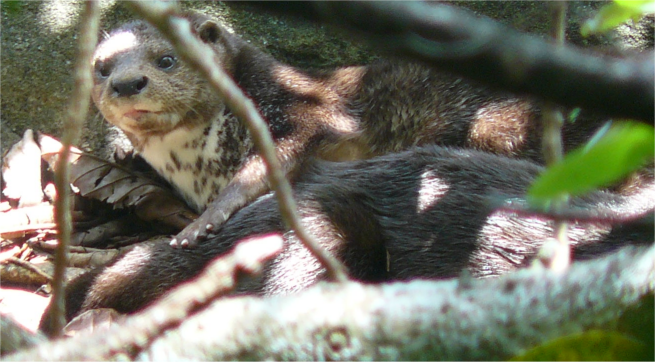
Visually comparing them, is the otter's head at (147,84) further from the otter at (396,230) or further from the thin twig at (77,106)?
the thin twig at (77,106)

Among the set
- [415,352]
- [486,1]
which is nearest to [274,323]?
[415,352]

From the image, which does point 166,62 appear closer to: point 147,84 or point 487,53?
point 147,84

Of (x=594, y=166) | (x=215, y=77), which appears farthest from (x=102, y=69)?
(x=594, y=166)

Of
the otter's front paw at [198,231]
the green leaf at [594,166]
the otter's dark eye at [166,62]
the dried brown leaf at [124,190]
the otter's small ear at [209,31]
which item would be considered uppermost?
the otter's small ear at [209,31]

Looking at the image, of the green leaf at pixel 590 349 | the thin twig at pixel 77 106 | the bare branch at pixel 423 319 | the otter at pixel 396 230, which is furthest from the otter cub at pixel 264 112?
the green leaf at pixel 590 349

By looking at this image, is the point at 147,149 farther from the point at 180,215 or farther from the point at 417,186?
the point at 417,186

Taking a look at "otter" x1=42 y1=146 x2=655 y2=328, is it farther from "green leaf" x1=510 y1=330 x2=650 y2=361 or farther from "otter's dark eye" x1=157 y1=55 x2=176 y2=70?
"otter's dark eye" x1=157 y1=55 x2=176 y2=70
